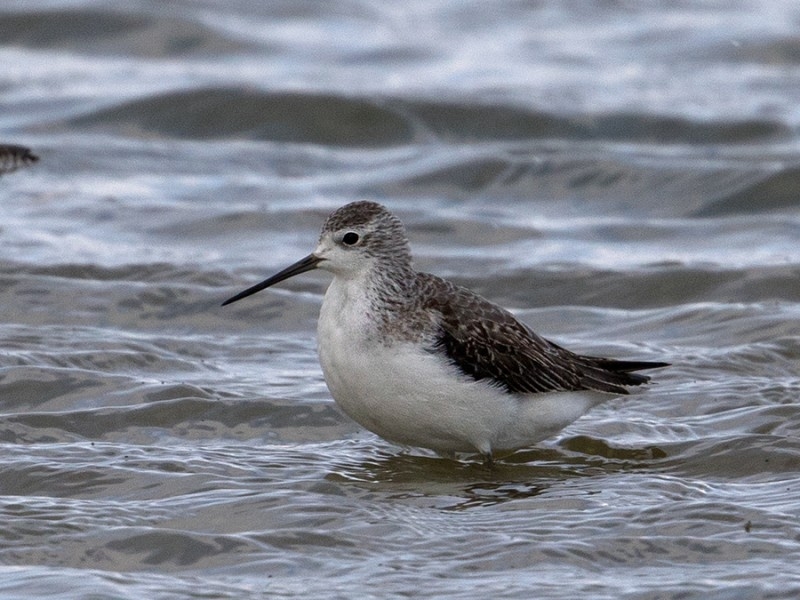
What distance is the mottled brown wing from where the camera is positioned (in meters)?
9.03

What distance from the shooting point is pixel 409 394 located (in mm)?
8711

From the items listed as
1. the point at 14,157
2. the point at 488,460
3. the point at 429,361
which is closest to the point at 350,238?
the point at 429,361

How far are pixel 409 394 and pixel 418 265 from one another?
5.18m

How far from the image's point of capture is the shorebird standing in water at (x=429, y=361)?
28.7ft

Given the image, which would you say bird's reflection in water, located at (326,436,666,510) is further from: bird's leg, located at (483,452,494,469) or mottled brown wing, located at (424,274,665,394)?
mottled brown wing, located at (424,274,665,394)

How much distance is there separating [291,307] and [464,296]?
3206mm

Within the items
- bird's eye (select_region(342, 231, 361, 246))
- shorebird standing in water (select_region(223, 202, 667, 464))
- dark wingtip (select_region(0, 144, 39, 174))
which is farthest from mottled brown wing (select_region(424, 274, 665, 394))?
dark wingtip (select_region(0, 144, 39, 174))

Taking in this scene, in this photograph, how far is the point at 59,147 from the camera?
678 inches

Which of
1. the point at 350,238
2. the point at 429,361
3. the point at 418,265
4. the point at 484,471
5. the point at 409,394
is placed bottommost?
the point at 484,471

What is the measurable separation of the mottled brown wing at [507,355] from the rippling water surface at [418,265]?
0.47 m

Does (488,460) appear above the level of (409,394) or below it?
below

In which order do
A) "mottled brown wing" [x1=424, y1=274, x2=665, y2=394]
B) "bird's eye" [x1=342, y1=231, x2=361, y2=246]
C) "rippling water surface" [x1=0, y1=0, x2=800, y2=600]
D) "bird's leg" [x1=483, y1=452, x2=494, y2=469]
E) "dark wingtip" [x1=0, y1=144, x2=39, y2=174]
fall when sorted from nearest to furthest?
"rippling water surface" [x1=0, y1=0, x2=800, y2=600], "mottled brown wing" [x1=424, y1=274, x2=665, y2=394], "bird's leg" [x1=483, y1=452, x2=494, y2=469], "bird's eye" [x1=342, y1=231, x2=361, y2=246], "dark wingtip" [x1=0, y1=144, x2=39, y2=174]

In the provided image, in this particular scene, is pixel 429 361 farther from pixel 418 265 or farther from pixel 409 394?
pixel 418 265

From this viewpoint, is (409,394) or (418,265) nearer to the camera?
(409,394)
